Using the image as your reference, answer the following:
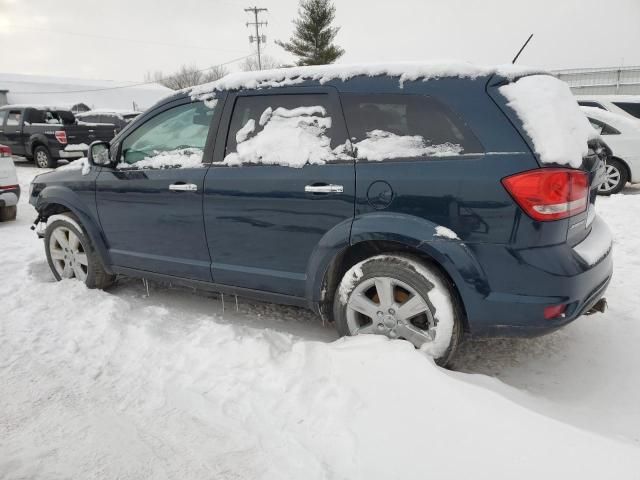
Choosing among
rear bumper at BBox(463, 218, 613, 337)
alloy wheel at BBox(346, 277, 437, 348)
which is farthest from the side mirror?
rear bumper at BBox(463, 218, 613, 337)

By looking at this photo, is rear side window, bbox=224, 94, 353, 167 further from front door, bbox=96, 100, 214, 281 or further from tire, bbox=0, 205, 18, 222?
tire, bbox=0, 205, 18, 222

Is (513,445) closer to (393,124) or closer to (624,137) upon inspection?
(393,124)

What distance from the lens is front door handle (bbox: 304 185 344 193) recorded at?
2.82m

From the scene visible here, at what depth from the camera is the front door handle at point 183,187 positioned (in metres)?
3.37

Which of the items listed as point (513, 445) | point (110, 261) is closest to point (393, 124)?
point (513, 445)

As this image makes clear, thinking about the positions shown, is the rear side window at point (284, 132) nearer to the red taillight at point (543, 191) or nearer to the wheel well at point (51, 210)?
the red taillight at point (543, 191)

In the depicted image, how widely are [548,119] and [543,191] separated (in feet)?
1.28

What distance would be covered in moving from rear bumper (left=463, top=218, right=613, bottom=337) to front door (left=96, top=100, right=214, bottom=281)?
1.93m

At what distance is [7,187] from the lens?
23.2 feet

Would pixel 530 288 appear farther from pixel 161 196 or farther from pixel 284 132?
pixel 161 196

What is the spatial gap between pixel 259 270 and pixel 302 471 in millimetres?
1470

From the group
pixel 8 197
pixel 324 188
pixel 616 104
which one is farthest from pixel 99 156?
pixel 616 104

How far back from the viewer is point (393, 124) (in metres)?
2.80

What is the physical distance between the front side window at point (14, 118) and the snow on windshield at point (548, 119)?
578 inches
